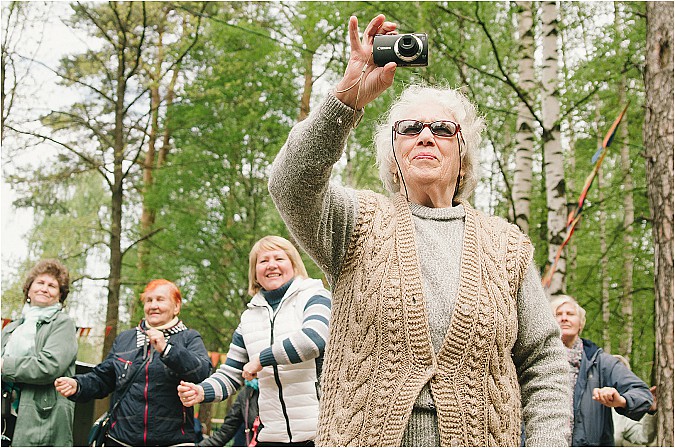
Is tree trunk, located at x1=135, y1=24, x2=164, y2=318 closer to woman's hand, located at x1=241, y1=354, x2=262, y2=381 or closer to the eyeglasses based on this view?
woman's hand, located at x1=241, y1=354, x2=262, y2=381

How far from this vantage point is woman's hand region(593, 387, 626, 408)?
415cm

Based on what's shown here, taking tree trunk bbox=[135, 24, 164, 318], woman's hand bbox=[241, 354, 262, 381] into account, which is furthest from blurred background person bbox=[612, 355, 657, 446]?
tree trunk bbox=[135, 24, 164, 318]

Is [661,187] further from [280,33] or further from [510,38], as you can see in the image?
[280,33]

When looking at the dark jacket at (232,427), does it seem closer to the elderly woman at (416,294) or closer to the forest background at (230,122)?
the elderly woman at (416,294)

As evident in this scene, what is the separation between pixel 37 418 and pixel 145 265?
940 centimetres

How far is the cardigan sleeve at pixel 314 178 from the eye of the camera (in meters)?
1.53

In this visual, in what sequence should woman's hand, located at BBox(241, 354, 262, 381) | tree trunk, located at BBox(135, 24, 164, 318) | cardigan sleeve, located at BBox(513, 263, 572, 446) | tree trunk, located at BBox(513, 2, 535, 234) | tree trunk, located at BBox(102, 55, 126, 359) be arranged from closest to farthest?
cardigan sleeve, located at BBox(513, 263, 572, 446) → woman's hand, located at BBox(241, 354, 262, 381) → tree trunk, located at BBox(513, 2, 535, 234) → tree trunk, located at BBox(102, 55, 126, 359) → tree trunk, located at BBox(135, 24, 164, 318)

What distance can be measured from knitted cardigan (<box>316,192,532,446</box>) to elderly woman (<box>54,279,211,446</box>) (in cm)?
231

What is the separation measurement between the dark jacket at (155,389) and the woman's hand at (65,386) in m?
0.06

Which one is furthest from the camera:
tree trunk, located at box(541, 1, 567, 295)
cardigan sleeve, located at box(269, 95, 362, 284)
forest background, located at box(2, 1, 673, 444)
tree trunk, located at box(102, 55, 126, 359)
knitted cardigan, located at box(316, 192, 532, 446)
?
forest background, located at box(2, 1, 673, 444)

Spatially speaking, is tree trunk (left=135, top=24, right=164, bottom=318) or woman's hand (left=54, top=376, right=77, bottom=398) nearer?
woman's hand (left=54, top=376, right=77, bottom=398)

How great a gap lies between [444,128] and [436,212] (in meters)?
0.23

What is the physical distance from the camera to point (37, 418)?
4293 millimetres

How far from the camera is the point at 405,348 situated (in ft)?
5.52
